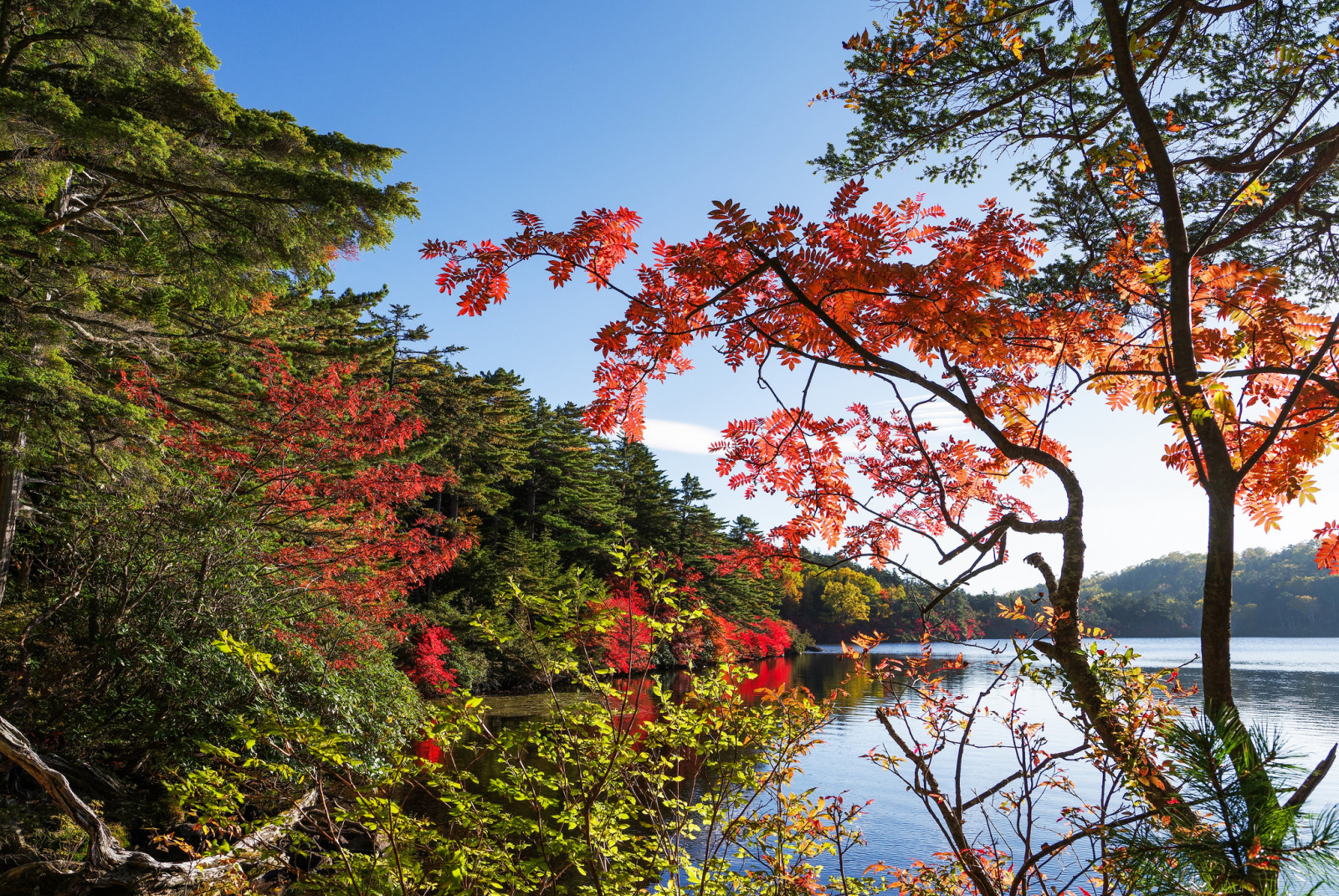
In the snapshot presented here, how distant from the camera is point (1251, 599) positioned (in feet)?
171

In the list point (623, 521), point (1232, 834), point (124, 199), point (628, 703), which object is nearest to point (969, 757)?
point (623, 521)

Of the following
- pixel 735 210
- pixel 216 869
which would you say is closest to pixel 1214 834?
pixel 735 210

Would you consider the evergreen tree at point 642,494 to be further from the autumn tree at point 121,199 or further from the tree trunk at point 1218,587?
the tree trunk at point 1218,587

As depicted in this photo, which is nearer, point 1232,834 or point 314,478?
point 1232,834

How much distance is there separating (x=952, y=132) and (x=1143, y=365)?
158 cm

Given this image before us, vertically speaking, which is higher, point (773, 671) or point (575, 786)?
point (575, 786)

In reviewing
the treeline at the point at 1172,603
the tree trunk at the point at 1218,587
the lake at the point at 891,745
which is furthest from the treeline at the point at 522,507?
the treeline at the point at 1172,603

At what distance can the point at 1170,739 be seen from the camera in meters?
1.44

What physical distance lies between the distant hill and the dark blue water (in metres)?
16.8

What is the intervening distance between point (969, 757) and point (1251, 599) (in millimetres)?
55794

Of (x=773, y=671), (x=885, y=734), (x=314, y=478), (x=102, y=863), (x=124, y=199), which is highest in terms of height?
(x=124, y=199)

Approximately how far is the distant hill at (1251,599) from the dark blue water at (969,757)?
16768mm

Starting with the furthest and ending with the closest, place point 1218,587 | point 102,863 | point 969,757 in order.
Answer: point 969,757 → point 102,863 → point 1218,587

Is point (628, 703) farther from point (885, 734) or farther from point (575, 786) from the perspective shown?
point (885, 734)
